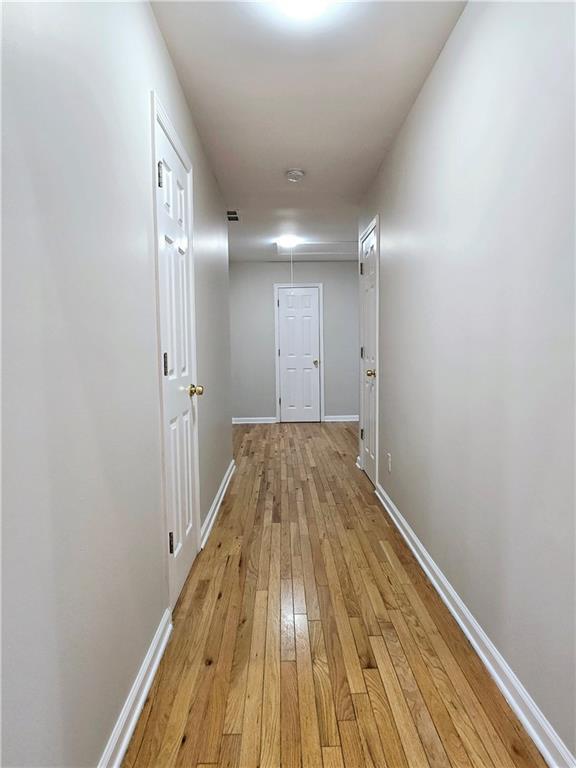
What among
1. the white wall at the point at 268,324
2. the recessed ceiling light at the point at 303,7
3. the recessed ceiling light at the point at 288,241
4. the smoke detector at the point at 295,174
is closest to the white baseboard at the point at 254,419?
the white wall at the point at 268,324

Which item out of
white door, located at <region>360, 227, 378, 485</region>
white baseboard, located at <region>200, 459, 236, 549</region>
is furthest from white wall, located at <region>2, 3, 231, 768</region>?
white door, located at <region>360, 227, 378, 485</region>

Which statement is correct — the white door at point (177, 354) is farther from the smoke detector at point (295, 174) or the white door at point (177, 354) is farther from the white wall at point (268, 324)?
the white wall at point (268, 324)

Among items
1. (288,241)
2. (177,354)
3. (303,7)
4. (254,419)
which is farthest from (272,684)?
(254,419)

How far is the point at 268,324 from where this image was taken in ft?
22.0

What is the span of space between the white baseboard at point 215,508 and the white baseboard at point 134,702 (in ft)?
2.83

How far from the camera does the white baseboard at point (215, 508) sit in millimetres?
2653

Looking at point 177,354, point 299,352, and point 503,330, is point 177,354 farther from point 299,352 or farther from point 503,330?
point 299,352

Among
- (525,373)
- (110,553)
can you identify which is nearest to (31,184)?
(110,553)

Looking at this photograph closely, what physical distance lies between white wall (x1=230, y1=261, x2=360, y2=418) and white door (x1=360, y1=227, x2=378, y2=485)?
104 inches

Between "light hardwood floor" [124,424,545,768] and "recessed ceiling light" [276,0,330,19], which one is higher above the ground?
"recessed ceiling light" [276,0,330,19]

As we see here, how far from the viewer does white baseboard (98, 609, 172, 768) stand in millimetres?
1185

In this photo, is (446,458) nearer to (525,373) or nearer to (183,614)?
(525,373)

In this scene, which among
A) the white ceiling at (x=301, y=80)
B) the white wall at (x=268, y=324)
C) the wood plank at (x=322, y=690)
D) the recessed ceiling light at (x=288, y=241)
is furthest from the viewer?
the white wall at (x=268, y=324)

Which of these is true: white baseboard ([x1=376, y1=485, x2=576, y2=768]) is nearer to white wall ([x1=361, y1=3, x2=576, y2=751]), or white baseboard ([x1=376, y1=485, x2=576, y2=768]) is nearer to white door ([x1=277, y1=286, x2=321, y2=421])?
white wall ([x1=361, y1=3, x2=576, y2=751])
